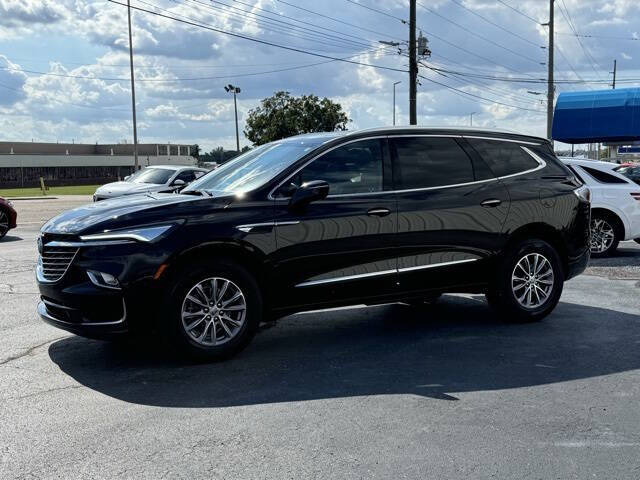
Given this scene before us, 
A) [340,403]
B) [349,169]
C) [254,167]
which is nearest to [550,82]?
[349,169]

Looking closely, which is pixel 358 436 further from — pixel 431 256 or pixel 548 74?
pixel 548 74

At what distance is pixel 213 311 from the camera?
548 cm

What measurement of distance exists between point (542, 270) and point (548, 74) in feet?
115

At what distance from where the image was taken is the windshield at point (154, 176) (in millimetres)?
19000

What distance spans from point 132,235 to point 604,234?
9.35m

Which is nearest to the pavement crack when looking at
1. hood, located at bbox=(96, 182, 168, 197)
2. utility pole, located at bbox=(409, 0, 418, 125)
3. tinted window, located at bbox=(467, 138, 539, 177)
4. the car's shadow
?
the car's shadow

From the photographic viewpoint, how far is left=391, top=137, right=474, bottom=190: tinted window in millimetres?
6336

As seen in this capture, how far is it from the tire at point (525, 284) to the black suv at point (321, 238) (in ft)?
0.05

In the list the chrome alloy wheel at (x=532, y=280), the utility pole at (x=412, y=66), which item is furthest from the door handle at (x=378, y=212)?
the utility pole at (x=412, y=66)

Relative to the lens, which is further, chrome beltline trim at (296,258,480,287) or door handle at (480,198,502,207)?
door handle at (480,198,502,207)

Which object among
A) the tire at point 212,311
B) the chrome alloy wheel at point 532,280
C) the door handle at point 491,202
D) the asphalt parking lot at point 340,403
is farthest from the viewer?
the chrome alloy wheel at point 532,280

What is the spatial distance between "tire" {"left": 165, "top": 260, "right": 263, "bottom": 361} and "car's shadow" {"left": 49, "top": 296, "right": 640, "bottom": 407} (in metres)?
0.17

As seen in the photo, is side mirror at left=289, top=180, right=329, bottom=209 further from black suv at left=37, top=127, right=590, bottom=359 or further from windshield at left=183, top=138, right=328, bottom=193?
windshield at left=183, top=138, right=328, bottom=193

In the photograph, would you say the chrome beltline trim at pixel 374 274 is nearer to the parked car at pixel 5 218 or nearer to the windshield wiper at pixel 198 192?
the windshield wiper at pixel 198 192
